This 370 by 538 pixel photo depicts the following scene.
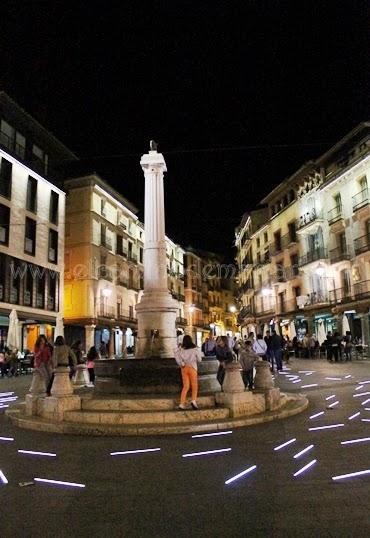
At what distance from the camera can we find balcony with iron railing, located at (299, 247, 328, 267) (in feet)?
128

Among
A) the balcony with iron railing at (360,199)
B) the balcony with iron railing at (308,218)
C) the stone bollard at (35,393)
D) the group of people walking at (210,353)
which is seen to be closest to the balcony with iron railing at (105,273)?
the balcony with iron railing at (308,218)

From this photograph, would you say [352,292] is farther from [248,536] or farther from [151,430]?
[248,536]

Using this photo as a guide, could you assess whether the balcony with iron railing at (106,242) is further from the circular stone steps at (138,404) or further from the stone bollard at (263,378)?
the circular stone steps at (138,404)

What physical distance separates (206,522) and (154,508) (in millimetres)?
601

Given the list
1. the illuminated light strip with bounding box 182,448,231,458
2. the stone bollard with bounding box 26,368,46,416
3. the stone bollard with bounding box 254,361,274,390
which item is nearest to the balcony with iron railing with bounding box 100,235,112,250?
the stone bollard with bounding box 26,368,46,416

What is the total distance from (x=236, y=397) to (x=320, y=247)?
32.7 metres

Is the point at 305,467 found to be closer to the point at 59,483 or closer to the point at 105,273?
the point at 59,483

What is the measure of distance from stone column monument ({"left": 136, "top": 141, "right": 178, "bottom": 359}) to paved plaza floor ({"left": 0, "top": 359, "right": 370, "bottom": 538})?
5383 mm

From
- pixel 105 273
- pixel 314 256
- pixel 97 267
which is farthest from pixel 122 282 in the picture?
pixel 314 256

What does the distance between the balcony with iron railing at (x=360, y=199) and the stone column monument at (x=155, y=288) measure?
2276 cm

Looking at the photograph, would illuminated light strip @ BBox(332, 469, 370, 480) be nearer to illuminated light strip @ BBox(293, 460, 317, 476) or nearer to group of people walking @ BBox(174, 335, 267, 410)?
illuminated light strip @ BBox(293, 460, 317, 476)

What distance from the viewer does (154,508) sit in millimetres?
4434

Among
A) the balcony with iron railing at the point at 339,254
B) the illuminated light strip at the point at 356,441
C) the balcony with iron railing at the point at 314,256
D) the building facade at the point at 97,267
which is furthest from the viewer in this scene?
the building facade at the point at 97,267

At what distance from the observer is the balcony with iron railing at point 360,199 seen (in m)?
33.2
